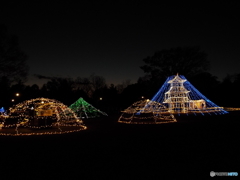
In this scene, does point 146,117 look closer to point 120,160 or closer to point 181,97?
point 181,97

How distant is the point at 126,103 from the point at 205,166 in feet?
108

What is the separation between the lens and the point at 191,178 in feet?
14.1

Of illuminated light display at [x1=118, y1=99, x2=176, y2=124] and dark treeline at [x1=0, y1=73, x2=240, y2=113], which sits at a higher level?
dark treeline at [x1=0, y1=73, x2=240, y2=113]

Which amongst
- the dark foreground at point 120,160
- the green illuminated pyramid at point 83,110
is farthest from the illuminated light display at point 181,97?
the dark foreground at point 120,160

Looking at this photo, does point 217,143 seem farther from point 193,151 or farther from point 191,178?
point 191,178

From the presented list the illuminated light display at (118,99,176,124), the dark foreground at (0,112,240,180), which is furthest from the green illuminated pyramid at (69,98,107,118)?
the dark foreground at (0,112,240,180)

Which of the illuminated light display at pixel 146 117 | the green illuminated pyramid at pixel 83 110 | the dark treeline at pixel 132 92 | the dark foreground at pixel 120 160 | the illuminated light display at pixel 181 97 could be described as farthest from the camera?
the dark treeline at pixel 132 92

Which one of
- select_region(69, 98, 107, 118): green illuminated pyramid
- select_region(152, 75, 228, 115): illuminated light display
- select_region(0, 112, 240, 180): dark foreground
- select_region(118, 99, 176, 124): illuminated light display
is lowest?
select_region(0, 112, 240, 180): dark foreground

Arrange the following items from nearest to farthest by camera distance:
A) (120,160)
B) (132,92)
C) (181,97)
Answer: (120,160), (181,97), (132,92)

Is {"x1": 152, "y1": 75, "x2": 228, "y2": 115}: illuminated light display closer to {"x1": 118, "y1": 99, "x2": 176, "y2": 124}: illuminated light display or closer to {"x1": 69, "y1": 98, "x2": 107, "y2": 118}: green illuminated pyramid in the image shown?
{"x1": 118, "y1": 99, "x2": 176, "y2": 124}: illuminated light display

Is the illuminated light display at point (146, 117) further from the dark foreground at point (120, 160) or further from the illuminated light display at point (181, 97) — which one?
the dark foreground at point (120, 160)

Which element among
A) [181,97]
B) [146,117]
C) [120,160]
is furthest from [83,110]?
[120,160]

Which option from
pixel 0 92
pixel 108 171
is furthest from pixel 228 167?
pixel 0 92

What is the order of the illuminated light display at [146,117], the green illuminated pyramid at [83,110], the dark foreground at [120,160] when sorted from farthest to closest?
the green illuminated pyramid at [83,110]
the illuminated light display at [146,117]
the dark foreground at [120,160]
